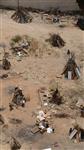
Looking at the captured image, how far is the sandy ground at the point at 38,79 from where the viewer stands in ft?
61.8

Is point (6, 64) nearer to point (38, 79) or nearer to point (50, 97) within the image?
point (38, 79)

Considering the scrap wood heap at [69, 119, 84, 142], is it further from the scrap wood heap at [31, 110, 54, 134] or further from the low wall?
the low wall

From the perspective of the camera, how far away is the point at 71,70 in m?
23.0

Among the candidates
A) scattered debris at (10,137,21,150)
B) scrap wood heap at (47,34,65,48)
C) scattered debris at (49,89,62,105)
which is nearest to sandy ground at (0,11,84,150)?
scattered debris at (10,137,21,150)

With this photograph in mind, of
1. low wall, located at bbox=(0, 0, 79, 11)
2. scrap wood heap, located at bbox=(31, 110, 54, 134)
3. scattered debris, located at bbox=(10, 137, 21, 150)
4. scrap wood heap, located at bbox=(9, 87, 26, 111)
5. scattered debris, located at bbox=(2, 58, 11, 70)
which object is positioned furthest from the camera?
low wall, located at bbox=(0, 0, 79, 11)

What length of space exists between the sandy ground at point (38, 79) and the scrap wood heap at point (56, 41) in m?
0.27

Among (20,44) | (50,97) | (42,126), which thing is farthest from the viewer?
(20,44)

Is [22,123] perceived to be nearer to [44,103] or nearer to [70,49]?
[44,103]

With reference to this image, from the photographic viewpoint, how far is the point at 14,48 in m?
24.9

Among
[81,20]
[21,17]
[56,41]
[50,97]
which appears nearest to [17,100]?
[50,97]

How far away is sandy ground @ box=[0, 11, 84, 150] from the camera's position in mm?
18844

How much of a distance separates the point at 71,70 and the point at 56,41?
9.53ft

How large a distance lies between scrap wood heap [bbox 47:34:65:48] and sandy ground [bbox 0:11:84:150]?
27 centimetres

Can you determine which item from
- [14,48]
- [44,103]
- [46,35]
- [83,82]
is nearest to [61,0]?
[46,35]
